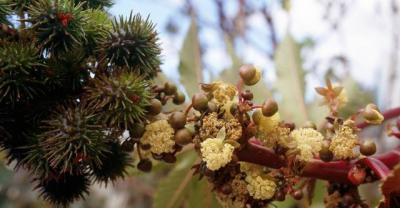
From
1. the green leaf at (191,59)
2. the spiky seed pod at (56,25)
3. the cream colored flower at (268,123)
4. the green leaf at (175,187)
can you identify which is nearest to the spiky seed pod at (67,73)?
the spiky seed pod at (56,25)

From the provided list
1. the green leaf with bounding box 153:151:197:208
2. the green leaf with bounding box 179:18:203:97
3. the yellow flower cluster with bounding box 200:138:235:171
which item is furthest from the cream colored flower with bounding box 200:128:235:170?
the green leaf with bounding box 179:18:203:97

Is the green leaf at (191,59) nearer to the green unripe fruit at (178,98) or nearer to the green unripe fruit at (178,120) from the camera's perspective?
the green unripe fruit at (178,98)

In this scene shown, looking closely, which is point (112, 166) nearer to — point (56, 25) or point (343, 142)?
point (56, 25)

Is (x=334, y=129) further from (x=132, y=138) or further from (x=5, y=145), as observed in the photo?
(x=5, y=145)

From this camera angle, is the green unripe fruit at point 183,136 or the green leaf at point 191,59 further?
the green leaf at point 191,59

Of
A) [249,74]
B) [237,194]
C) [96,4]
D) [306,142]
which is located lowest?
[237,194]

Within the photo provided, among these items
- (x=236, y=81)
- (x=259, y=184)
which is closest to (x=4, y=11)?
(x=259, y=184)

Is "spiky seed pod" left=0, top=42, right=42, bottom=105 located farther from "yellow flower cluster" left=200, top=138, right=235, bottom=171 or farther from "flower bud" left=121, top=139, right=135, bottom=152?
"yellow flower cluster" left=200, top=138, right=235, bottom=171
